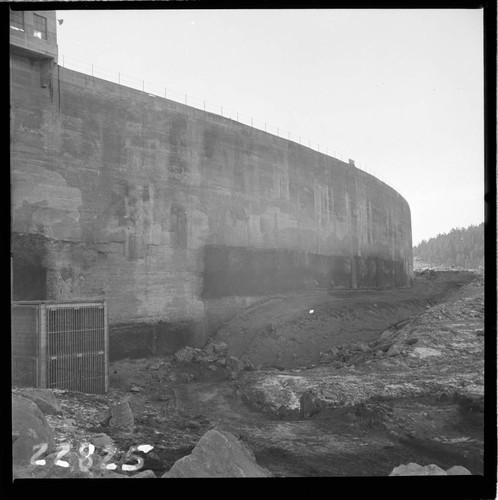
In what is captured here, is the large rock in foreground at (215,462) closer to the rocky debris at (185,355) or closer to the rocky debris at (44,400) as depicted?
the rocky debris at (44,400)

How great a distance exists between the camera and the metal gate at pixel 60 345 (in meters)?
9.35

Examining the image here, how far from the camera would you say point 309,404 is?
10344 millimetres

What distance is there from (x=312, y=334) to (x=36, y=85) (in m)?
13.0

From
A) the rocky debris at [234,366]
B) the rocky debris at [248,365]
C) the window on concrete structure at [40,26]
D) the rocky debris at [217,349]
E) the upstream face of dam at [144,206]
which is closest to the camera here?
the window on concrete structure at [40,26]

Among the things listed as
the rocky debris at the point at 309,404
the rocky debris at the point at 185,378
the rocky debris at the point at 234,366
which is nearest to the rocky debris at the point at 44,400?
the rocky debris at the point at 309,404

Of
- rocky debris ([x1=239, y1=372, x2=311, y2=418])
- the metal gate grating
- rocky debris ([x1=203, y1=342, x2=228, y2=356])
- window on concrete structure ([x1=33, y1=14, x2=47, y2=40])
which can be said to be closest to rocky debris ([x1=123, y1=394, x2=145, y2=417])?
the metal gate grating

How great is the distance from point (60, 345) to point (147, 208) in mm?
6812

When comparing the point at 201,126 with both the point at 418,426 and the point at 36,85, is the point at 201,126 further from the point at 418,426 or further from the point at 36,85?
the point at 418,426

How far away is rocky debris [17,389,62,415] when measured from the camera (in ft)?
26.5

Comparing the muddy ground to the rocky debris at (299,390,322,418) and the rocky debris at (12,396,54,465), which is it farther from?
the rocky debris at (12,396,54,465)

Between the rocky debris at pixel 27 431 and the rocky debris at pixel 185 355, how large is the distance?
26.9 feet

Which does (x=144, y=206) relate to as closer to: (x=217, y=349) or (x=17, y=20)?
(x=217, y=349)

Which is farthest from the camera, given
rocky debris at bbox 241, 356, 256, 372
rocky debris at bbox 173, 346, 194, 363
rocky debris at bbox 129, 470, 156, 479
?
rocky debris at bbox 173, 346, 194, 363

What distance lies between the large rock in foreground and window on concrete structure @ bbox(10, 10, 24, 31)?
11.6 meters
